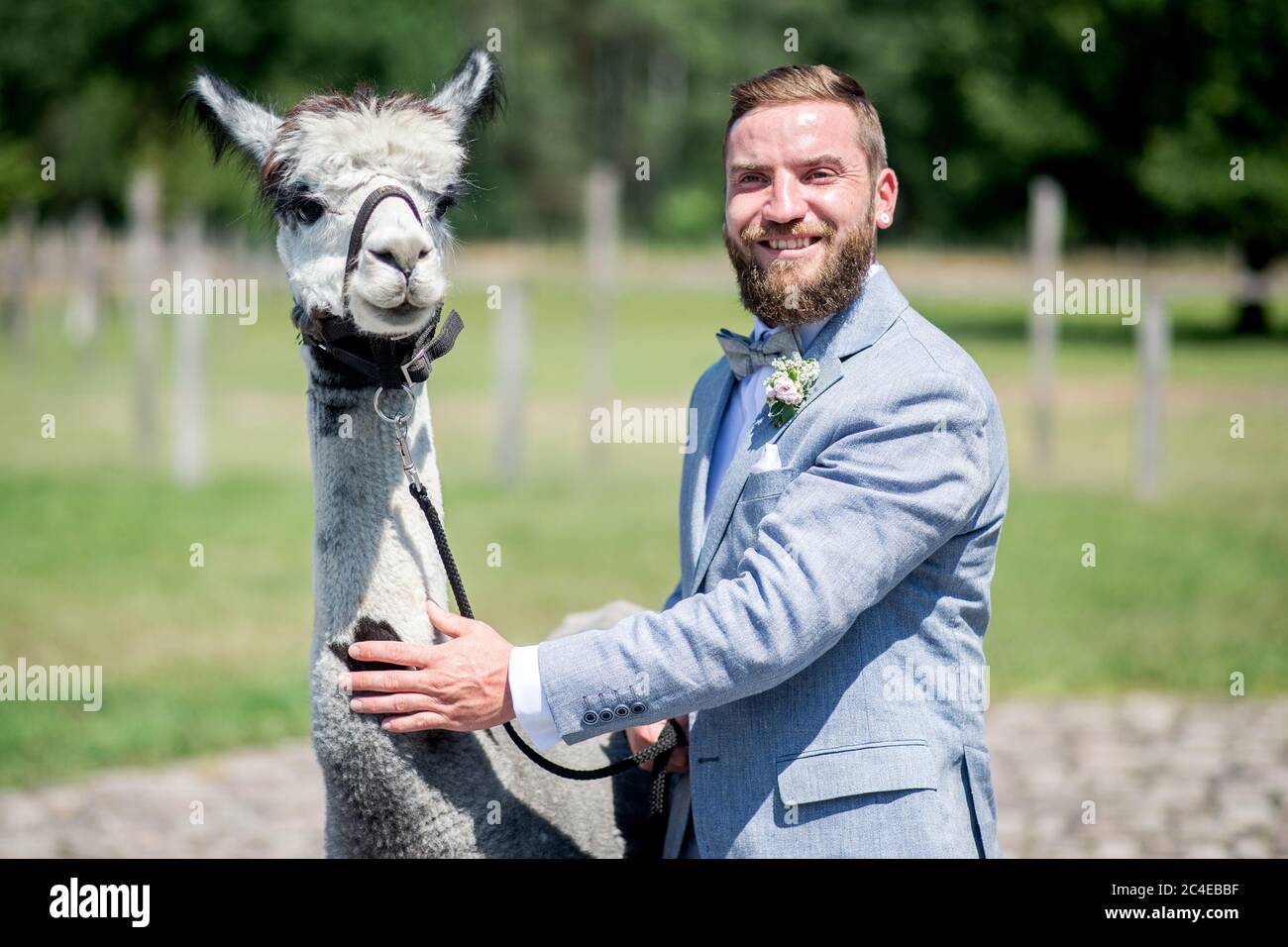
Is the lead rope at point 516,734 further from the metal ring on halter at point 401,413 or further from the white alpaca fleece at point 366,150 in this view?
the white alpaca fleece at point 366,150

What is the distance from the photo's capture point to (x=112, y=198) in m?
47.2

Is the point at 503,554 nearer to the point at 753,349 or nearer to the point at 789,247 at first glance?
the point at 753,349

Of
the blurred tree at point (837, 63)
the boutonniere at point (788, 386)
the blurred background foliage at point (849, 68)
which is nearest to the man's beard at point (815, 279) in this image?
the boutonniere at point (788, 386)

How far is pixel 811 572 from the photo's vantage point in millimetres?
2334

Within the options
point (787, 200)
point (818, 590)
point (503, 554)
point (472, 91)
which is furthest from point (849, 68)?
point (818, 590)

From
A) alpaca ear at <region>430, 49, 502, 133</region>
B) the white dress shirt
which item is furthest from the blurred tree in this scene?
the white dress shirt

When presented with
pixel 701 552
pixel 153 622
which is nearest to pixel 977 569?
pixel 701 552

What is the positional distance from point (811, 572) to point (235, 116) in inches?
62.7

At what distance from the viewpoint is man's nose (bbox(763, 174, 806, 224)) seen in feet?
8.53

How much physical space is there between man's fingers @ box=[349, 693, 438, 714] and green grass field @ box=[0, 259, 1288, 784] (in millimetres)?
4119

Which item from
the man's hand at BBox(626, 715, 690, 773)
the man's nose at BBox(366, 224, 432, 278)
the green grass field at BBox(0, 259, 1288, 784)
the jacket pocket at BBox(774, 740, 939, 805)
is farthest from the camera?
the green grass field at BBox(0, 259, 1288, 784)

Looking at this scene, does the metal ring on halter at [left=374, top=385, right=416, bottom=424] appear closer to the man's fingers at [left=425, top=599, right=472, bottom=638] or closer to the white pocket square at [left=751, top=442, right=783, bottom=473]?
the man's fingers at [left=425, top=599, right=472, bottom=638]
